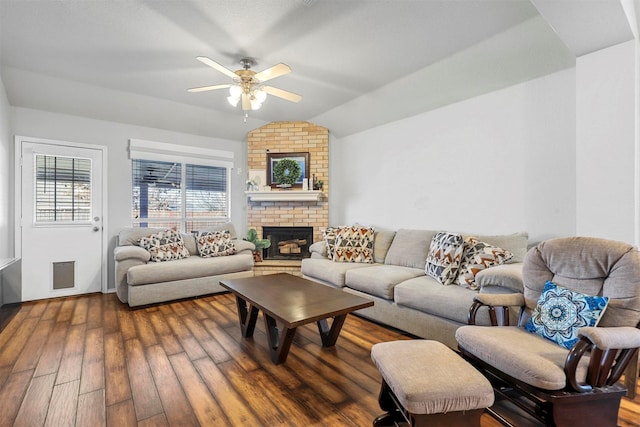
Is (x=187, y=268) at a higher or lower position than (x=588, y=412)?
higher

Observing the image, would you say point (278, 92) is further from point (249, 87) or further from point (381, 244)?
point (381, 244)

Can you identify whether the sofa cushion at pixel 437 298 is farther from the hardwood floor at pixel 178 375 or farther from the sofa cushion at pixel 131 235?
the sofa cushion at pixel 131 235

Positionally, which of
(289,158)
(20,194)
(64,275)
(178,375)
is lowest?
(178,375)

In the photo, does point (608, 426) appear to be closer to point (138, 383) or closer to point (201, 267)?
point (138, 383)

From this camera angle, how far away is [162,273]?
3537 millimetres

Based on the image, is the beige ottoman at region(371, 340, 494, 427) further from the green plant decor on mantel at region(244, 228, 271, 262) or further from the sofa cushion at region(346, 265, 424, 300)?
the green plant decor on mantel at region(244, 228, 271, 262)

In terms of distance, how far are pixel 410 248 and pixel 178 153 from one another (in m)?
3.74

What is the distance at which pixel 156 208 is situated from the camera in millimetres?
4594

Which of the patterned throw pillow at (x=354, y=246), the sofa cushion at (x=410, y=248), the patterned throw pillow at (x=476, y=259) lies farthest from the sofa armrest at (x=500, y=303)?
the patterned throw pillow at (x=354, y=246)

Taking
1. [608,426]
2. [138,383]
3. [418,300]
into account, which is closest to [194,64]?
[138,383]

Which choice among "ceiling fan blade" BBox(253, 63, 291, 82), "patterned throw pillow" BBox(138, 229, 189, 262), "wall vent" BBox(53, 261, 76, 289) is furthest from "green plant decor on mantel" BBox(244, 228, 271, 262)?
"ceiling fan blade" BBox(253, 63, 291, 82)

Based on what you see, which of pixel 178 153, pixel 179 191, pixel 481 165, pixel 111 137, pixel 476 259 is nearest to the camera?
pixel 476 259

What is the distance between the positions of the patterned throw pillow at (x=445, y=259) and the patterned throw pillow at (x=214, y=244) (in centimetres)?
277

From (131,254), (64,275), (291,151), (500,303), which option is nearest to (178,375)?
(131,254)
